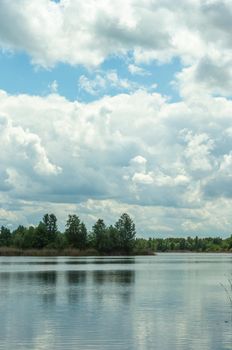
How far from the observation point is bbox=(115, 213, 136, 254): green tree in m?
174

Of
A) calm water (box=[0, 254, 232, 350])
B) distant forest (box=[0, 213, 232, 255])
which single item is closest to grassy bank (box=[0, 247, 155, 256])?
distant forest (box=[0, 213, 232, 255])

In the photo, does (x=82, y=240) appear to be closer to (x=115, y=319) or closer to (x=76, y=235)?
(x=76, y=235)

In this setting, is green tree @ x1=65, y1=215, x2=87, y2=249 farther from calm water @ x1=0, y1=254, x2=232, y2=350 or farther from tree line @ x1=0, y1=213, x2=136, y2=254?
calm water @ x1=0, y1=254, x2=232, y2=350

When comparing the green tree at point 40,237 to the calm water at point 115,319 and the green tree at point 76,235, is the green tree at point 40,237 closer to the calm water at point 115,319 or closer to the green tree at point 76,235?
the green tree at point 76,235

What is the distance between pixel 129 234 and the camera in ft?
571

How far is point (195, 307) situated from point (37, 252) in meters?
152

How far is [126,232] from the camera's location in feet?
568

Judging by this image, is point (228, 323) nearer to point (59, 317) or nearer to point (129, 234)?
point (59, 317)

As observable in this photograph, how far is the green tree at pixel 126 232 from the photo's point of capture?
173500 mm

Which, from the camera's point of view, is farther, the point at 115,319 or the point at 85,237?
the point at 85,237

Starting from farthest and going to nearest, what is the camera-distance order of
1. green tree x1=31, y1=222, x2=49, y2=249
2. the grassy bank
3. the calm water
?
1. green tree x1=31, y1=222, x2=49, y2=249
2. the grassy bank
3. the calm water

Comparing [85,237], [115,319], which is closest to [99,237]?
[85,237]

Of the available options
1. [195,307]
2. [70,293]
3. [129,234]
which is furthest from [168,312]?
[129,234]

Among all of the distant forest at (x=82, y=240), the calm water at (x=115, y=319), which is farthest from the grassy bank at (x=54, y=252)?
the calm water at (x=115, y=319)
